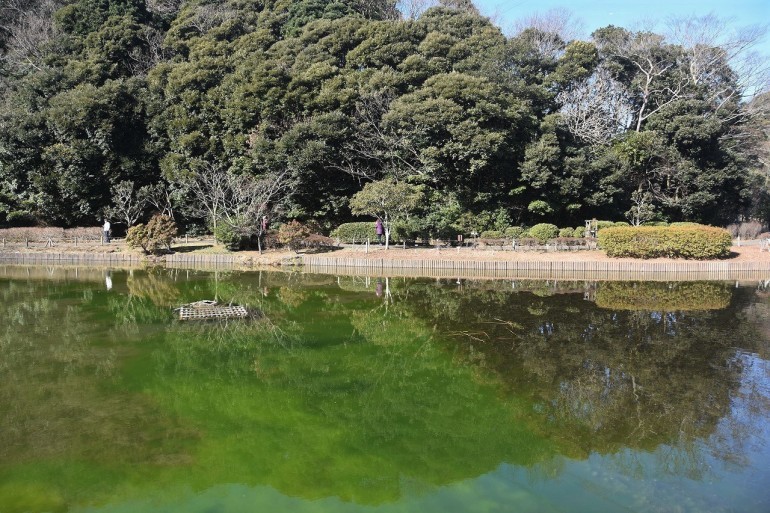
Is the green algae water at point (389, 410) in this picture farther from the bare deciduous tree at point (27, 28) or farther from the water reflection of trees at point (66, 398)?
the bare deciduous tree at point (27, 28)

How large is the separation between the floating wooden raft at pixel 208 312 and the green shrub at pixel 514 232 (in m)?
15.6

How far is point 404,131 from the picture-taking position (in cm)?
2850

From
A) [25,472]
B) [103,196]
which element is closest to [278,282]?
[25,472]

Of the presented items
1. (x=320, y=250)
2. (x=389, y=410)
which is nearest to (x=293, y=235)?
(x=320, y=250)

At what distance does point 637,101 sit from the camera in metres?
33.1

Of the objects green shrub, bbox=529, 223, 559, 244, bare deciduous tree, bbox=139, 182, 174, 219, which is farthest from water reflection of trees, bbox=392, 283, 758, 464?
bare deciduous tree, bbox=139, 182, 174, 219

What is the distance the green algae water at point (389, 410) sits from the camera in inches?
224

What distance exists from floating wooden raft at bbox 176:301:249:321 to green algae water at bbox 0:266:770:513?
15.6 inches

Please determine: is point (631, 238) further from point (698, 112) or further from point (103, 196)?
point (103, 196)

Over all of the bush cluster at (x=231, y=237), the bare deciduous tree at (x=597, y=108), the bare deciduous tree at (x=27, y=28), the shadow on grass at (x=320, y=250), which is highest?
the bare deciduous tree at (x=27, y=28)

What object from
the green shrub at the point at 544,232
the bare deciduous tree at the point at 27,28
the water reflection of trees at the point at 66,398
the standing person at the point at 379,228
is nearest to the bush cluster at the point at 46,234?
the bare deciduous tree at the point at 27,28

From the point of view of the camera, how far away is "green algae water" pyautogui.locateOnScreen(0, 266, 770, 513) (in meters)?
5.68

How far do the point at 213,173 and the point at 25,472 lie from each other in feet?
83.6

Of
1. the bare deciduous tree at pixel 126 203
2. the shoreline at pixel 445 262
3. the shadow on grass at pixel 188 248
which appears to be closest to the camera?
the shoreline at pixel 445 262
